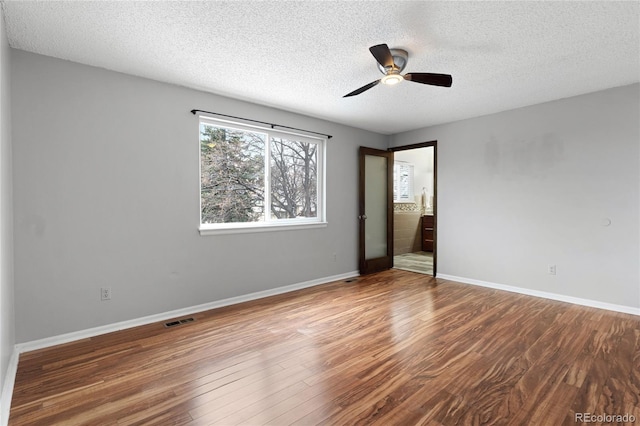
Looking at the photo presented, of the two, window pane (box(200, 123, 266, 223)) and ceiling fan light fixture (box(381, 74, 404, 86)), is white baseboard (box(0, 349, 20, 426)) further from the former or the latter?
ceiling fan light fixture (box(381, 74, 404, 86))

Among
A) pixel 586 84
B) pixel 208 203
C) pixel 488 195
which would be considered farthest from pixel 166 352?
pixel 586 84

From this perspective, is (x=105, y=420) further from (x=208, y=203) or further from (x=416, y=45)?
(x=416, y=45)

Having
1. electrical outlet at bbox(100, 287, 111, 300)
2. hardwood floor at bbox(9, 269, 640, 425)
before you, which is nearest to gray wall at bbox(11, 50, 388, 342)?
electrical outlet at bbox(100, 287, 111, 300)

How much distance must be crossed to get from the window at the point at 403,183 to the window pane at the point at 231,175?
13.9 ft

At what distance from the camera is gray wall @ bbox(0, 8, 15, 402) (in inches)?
76.5

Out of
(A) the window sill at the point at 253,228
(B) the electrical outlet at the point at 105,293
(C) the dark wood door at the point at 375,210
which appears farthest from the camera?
(C) the dark wood door at the point at 375,210

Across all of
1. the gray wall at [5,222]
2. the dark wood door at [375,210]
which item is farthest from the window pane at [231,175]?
the dark wood door at [375,210]

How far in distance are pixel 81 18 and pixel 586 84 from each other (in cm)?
469

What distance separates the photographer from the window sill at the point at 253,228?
3.53 m

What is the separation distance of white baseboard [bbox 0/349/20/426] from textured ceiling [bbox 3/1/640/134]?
7.92ft

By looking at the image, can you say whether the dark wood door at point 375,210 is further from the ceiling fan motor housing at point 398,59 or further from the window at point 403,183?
the ceiling fan motor housing at point 398,59

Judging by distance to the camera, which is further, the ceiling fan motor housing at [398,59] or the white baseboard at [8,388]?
the ceiling fan motor housing at [398,59]

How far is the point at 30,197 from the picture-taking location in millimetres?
2555

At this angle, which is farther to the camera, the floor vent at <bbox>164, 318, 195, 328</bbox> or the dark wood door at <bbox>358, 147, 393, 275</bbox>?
the dark wood door at <bbox>358, 147, 393, 275</bbox>
